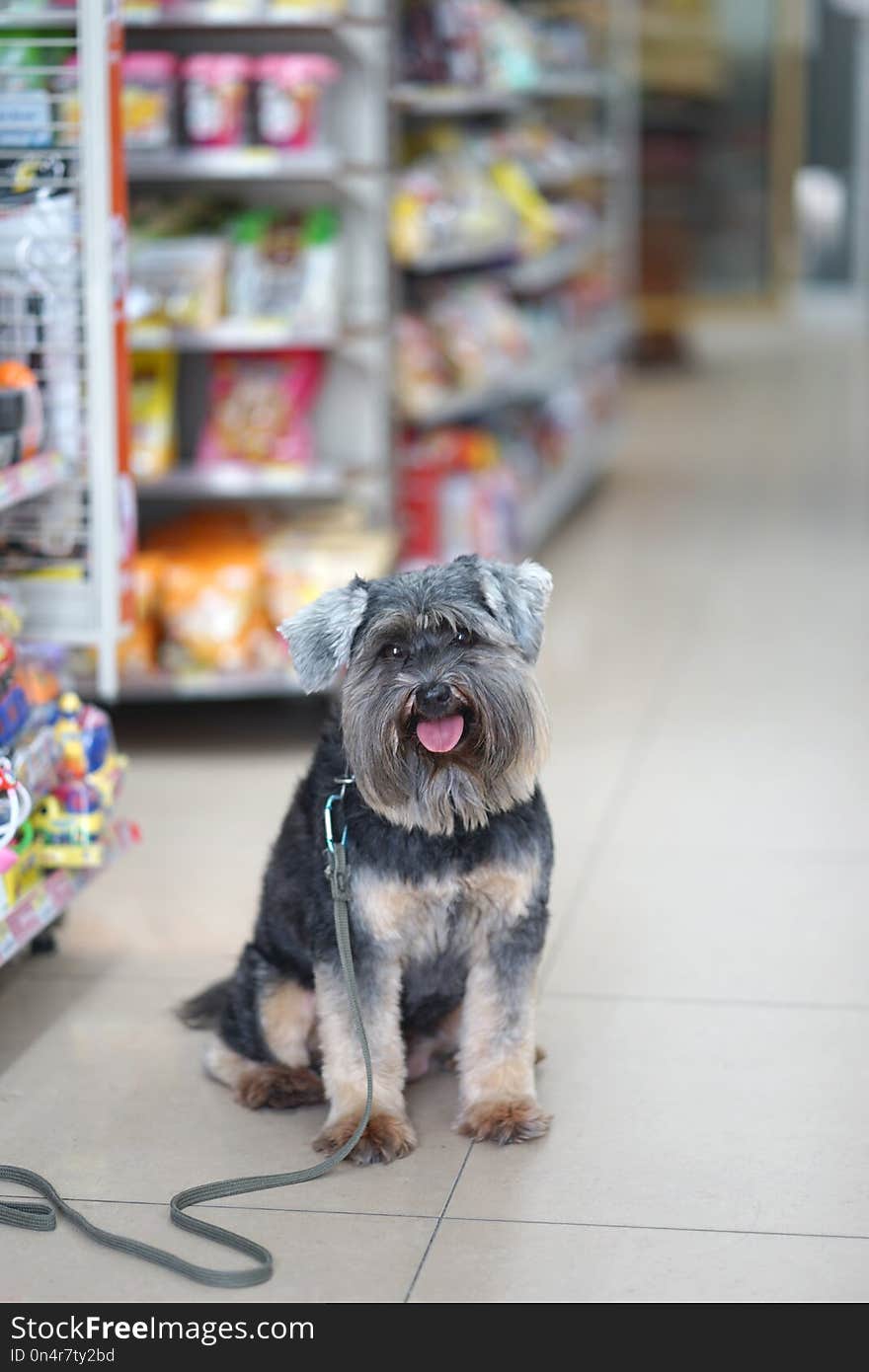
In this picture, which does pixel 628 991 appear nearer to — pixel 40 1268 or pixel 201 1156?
pixel 201 1156

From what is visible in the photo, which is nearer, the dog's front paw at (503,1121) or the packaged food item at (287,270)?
the dog's front paw at (503,1121)

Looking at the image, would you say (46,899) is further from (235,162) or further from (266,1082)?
(235,162)

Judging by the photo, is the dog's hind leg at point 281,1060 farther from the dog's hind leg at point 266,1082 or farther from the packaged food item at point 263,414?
the packaged food item at point 263,414

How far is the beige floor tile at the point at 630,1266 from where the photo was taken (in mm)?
2451

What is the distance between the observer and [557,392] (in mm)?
8312

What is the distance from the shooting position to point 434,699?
8.49ft

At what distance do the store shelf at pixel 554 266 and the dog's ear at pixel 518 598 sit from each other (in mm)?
4743

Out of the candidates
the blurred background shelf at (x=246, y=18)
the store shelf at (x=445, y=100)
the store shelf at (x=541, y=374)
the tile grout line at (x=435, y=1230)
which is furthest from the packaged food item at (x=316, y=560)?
the tile grout line at (x=435, y=1230)

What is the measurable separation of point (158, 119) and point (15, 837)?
8.09 ft

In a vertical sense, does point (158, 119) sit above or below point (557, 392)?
above

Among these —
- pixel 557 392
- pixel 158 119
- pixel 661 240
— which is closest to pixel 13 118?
pixel 158 119

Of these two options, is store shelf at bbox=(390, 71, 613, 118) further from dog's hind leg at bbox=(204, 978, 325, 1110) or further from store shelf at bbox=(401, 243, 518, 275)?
dog's hind leg at bbox=(204, 978, 325, 1110)

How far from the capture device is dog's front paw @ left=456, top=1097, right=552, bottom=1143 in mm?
2900

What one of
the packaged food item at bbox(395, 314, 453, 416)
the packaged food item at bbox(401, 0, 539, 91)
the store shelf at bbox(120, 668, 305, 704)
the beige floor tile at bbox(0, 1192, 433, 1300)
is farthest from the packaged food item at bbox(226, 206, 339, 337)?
the beige floor tile at bbox(0, 1192, 433, 1300)
